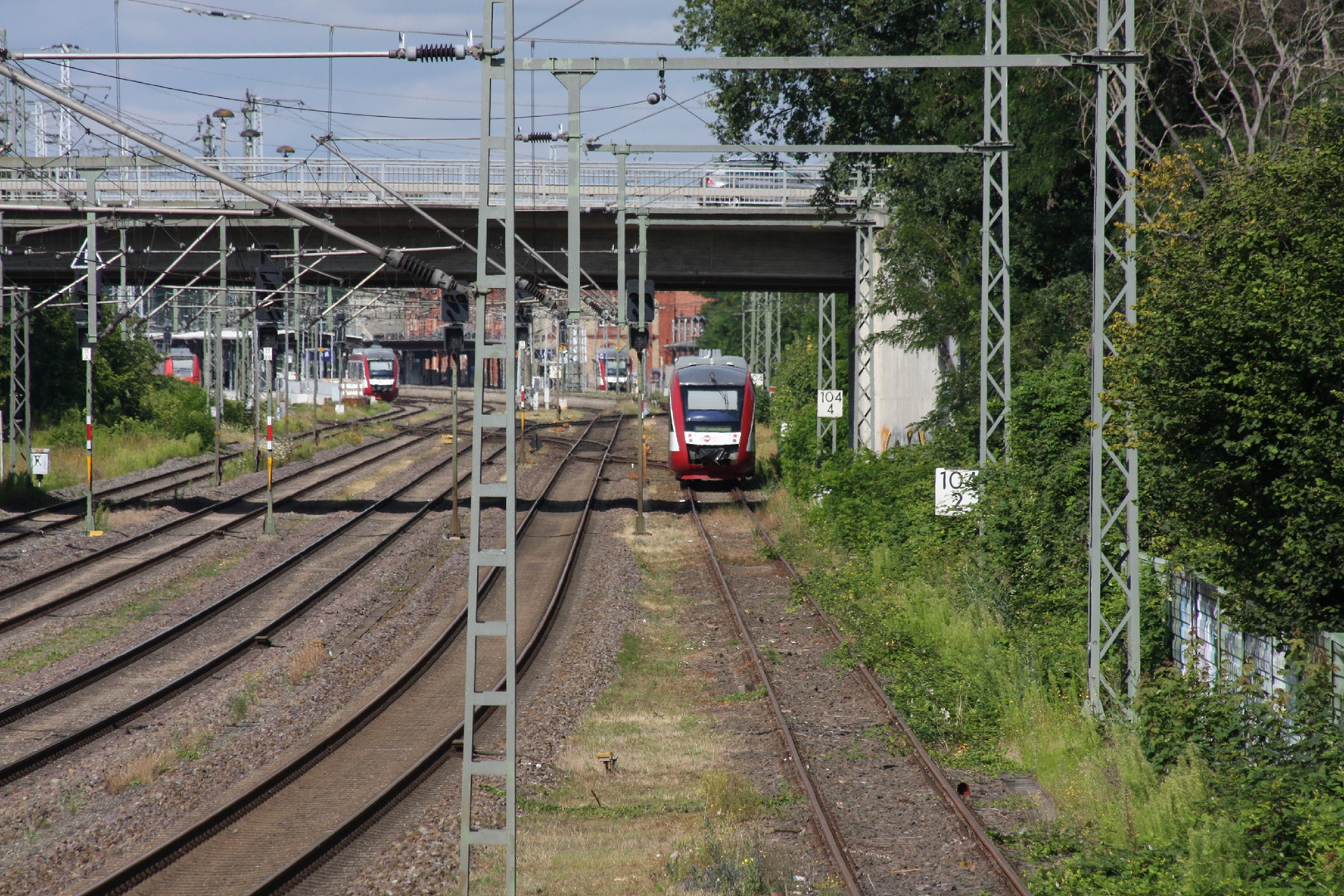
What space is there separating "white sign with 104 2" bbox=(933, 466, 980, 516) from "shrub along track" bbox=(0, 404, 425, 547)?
1820 centimetres

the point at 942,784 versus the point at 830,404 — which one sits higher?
the point at 830,404

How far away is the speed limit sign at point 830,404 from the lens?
93.9 ft

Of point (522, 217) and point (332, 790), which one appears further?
point (522, 217)

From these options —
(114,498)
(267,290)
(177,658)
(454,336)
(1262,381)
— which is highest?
(267,290)

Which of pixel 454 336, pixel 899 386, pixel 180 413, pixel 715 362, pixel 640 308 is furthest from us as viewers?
pixel 180 413

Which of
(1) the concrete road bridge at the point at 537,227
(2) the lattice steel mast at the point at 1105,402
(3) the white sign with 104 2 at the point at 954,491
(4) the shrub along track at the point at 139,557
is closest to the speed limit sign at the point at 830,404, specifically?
(1) the concrete road bridge at the point at 537,227

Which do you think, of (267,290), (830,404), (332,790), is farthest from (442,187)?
(332,790)

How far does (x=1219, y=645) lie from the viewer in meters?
10.4

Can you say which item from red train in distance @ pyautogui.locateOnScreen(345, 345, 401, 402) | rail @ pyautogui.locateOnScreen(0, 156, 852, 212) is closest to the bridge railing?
rail @ pyautogui.locateOnScreen(0, 156, 852, 212)

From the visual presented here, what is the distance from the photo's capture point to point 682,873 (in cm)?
842

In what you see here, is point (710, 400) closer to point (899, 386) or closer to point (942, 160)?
point (899, 386)

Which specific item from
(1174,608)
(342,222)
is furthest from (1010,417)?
(342,222)

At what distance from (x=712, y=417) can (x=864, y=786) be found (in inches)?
848

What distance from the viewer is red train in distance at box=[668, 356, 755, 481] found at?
31734 millimetres
